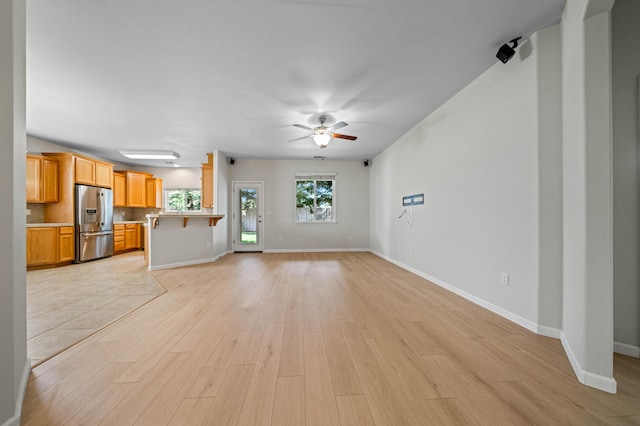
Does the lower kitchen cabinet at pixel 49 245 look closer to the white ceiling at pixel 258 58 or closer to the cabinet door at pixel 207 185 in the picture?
the white ceiling at pixel 258 58

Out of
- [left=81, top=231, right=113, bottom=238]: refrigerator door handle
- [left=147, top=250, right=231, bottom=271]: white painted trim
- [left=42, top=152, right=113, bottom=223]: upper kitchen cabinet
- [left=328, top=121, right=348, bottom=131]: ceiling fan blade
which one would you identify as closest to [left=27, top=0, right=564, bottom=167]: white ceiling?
[left=328, top=121, right=348, bottom=131]: ceiling fan blade

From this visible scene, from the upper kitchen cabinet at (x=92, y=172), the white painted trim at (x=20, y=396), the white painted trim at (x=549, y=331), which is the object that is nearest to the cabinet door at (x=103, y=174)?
the upper kitchen cabinet at (x=92, y=172)

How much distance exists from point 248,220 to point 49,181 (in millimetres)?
4386

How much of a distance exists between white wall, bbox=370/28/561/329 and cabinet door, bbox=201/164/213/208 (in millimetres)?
5095

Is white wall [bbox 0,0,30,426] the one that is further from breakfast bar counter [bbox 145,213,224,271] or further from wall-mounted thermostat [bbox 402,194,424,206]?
wall-mounted thermostat [bbox 402,194,424,206]

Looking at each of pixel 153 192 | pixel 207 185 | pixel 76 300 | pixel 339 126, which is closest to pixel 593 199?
pixel 339 126

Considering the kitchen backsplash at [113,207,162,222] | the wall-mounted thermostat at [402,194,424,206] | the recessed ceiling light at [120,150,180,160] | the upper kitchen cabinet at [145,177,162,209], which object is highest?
the recessed ceiling light at [120,150,180,160]

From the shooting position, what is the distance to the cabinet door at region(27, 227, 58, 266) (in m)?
4.90

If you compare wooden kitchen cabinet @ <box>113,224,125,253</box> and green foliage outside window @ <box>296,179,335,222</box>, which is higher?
green foliage outside window @ <box>296,179,335,222</box>

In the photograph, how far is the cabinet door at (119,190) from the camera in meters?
7.15

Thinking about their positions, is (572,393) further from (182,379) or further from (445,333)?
(182,379)

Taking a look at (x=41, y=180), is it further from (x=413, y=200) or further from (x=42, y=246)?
(x=413, y=200)

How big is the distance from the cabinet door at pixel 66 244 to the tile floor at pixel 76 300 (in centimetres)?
23

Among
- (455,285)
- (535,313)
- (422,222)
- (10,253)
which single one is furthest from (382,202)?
(10,253)
